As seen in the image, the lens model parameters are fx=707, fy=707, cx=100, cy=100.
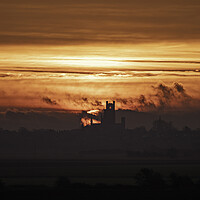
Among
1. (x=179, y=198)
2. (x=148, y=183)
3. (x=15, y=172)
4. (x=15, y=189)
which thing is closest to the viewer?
(x=179, y=198)

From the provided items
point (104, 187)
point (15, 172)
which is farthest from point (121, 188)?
point (15, 172)

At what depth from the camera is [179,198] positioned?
73.2 metres

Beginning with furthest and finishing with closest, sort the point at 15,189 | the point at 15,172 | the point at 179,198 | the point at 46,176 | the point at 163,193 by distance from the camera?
1. the point at 15,172
2. the point at 46,176
3. the point at 15,189
4. the point at 163,193
5. the point at 179,198

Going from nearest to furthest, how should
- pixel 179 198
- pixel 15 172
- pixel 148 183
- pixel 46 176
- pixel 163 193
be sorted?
pixel 179 198 → pixel 163 193 → pixel 148 183 → pixel 46 176 → pixel 15 172

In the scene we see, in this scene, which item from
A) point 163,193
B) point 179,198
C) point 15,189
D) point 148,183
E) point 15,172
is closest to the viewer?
point 179,198

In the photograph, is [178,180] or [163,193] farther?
[178,180]

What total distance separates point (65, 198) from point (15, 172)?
57271 mm

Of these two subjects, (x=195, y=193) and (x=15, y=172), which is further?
(x=15, y=172)

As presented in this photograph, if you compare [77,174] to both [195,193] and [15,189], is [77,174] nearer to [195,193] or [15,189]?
[15,189]

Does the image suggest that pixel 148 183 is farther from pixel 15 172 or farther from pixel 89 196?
pixel 15 172

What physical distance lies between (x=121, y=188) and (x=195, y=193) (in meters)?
11.7

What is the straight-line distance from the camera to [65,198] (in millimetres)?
73812

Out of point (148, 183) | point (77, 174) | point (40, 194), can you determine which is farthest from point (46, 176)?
point (40, 194)

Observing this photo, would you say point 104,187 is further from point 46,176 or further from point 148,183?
point 46,176
